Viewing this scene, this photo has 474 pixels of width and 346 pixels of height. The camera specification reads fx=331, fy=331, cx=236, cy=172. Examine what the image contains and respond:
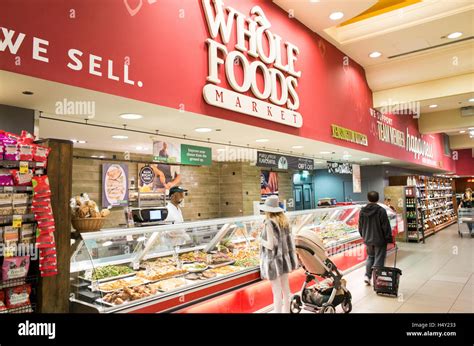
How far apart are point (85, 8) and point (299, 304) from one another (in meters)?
4.27

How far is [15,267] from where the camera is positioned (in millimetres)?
2385

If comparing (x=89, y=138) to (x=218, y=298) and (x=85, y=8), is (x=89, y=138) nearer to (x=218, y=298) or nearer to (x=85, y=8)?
(x=85, y=8)

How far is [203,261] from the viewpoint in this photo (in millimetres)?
4352

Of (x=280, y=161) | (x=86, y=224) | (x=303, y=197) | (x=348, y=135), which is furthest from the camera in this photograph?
(x=303, y=197)

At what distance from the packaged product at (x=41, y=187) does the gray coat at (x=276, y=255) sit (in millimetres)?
2495

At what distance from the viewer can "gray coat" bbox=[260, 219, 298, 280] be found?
13.4 ft

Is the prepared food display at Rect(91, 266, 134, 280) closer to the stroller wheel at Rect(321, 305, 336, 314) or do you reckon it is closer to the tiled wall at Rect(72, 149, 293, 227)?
the stroller wheel at Rect(321, 305, 336, 314)

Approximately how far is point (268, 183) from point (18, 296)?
10154 mm

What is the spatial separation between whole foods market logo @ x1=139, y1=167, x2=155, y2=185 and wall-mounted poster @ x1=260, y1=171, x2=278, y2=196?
445cm

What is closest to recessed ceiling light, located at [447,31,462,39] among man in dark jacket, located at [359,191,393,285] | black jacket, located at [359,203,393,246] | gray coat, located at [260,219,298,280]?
man in dark jacket, located at [359,191,393,285]

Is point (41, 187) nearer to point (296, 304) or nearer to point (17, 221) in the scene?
point (17, 221)

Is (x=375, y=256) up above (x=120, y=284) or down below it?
below

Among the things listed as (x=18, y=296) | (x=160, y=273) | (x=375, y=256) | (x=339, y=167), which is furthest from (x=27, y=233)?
(x=339, y=167)

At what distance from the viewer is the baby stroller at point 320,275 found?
434 centimetres
